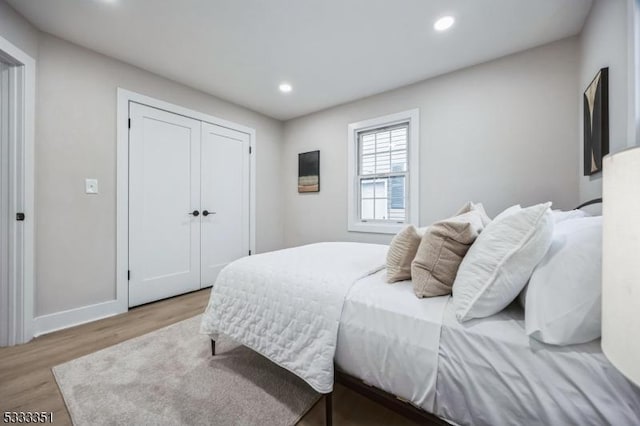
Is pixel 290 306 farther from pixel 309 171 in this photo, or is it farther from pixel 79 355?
pixel 309 171

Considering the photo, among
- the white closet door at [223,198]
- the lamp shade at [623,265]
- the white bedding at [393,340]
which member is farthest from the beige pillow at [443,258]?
the white closet door at [223,198]

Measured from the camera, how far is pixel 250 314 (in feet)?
5.02

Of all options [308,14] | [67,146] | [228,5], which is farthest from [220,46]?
[67,146]

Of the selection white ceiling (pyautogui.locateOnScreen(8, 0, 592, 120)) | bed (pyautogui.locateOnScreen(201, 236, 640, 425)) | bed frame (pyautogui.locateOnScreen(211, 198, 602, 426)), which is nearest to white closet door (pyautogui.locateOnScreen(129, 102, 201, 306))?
white ceiling (pyautogui.locateOnScreen(8, 0, 592, 120))

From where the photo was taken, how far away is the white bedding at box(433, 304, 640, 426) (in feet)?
2.34

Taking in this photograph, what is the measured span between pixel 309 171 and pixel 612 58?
3143mm

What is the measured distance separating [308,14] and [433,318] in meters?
2.23

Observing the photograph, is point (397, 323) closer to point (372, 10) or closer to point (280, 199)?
point (372, 10)

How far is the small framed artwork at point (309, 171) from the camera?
12.9 feet

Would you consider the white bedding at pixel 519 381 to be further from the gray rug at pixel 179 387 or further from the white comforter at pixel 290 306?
the gray rug at pixel 179 387

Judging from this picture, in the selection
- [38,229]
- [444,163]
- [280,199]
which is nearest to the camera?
[38,229]

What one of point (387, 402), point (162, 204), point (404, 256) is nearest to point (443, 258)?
point (404, 256)

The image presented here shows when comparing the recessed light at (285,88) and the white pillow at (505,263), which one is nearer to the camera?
the white pillow at (505,263)

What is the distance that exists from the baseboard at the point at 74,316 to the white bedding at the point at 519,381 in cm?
298
